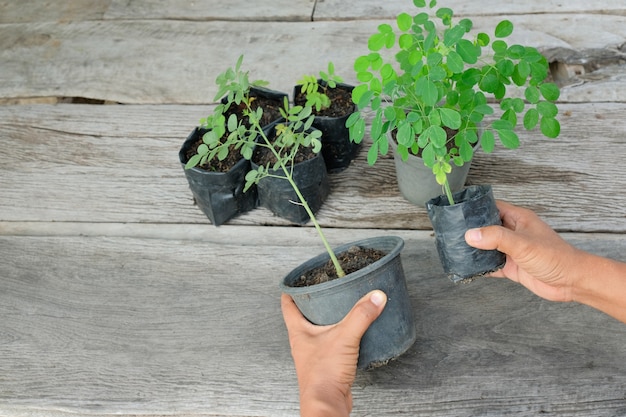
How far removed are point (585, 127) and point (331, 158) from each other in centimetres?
74

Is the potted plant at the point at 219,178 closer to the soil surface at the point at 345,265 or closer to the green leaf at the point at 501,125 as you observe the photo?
the soil surface at the point at 345,265

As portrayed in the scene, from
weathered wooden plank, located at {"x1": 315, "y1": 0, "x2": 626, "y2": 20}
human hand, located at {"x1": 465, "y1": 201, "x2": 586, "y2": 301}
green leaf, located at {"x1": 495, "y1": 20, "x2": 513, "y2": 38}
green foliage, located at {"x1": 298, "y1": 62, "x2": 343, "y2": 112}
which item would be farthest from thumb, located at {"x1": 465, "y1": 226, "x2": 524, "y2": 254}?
weathered wooden plank, located at {"x1": 315, "y1": 0, "x2": 626, "y2": 20}

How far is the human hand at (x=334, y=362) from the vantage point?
1.11m

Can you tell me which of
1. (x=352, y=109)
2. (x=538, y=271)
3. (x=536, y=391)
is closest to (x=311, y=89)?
(x=352, y=109)

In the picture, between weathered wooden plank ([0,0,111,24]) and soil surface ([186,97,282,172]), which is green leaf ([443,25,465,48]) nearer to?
soil surface ([186,97,282,172])

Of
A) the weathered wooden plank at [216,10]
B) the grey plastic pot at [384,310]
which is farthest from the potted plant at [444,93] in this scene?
the weathered wooden plank at [216,10]

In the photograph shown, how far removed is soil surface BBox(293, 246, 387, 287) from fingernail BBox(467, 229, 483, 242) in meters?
0.21

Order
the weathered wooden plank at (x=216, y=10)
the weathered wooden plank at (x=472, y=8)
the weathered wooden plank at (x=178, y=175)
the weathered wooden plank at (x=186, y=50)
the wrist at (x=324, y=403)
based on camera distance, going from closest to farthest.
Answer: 1. the wrist at (x=324, y=403)
2. the weathered wooden plank at (x=178, y=175)
3. the weathered wooden plank at (x=186, y=50)
4. the weathered wooden plank at (x=472, y=8)
5. the weathered wooden plank at (x=216, y=10)

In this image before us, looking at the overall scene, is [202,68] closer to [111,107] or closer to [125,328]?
[111,107]

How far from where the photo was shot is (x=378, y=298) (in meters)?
1.18

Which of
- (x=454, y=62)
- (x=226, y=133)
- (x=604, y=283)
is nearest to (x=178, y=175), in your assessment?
(x=226, y=133)

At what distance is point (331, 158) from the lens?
1.68 meters

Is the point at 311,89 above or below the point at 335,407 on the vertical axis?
above

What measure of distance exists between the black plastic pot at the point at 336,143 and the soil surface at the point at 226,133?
0.13 meters
